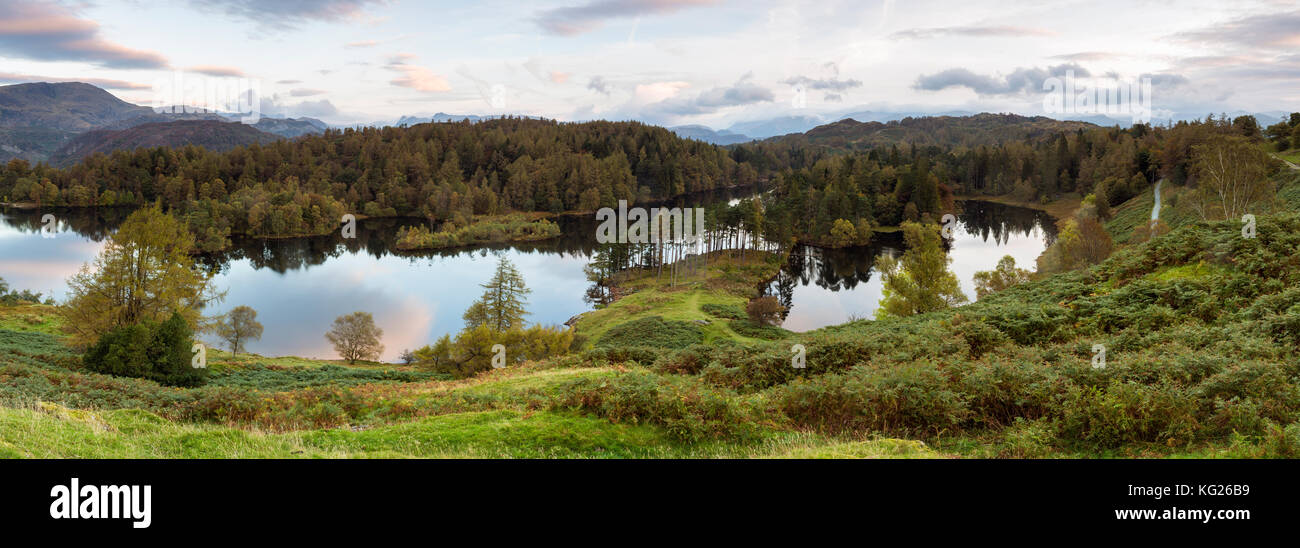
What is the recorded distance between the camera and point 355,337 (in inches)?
1935

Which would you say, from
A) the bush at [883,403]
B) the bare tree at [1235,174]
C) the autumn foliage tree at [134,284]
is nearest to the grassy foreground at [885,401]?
the bush at [883,403]

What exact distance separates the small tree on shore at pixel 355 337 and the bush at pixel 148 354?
22082mm

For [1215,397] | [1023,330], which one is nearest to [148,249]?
[1023,330]

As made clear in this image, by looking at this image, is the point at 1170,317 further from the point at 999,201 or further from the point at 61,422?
the point at 999,201

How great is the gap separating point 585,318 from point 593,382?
47.7 m

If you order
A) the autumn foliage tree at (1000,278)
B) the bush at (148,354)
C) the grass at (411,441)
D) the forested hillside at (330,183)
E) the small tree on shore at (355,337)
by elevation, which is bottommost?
the small tree on shore at (355,337)

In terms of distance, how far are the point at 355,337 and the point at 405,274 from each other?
41006 mm

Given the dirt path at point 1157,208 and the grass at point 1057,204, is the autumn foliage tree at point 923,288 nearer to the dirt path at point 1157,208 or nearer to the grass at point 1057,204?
the dirt path at point 1157,208

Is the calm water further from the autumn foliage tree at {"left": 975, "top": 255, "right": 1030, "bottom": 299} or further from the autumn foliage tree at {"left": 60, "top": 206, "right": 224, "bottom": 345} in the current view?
the autumn foliage tree at {"left": 60, "top": 206, "right": 224, "bottom": 345}

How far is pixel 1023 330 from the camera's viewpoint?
1956 centimetres

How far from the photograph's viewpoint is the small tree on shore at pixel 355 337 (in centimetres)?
4916

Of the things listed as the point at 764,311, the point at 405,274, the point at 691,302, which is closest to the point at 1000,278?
the point at 764,311
